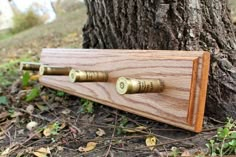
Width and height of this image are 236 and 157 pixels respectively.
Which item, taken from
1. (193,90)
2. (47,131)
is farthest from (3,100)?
(193,90)

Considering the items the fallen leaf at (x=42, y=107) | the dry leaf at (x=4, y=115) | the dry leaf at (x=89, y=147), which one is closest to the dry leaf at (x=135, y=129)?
the dry leaf at (x=89, y=147)

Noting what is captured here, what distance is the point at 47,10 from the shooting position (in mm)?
7379

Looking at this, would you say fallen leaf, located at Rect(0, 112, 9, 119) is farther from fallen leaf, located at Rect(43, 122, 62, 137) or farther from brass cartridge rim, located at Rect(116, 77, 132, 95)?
brass cartridge rim, located at Rect(116, 77, 132, 95)

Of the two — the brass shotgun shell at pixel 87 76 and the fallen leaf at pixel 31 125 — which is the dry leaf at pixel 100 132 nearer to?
the brass shotgun shell at pixel 87 76

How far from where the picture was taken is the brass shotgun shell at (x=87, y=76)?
1192mm

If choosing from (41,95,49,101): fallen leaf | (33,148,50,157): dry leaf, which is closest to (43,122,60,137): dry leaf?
(33,148,50,157): dry leaf

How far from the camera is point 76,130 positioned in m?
1.31

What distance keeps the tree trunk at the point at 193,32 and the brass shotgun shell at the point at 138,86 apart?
0.64 ft

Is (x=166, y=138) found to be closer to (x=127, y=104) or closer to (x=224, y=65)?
(x=127, y=104)

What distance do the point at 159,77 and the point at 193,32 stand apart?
223 mm

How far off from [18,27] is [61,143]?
238 inches

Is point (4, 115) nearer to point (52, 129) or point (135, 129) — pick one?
point (52, 129)

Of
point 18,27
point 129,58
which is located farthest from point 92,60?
point 18,27

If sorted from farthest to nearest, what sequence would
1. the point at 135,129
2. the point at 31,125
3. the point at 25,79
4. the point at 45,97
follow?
the point at 25,79, the point at 45,97, the point at 31,125, the point at 135,129
